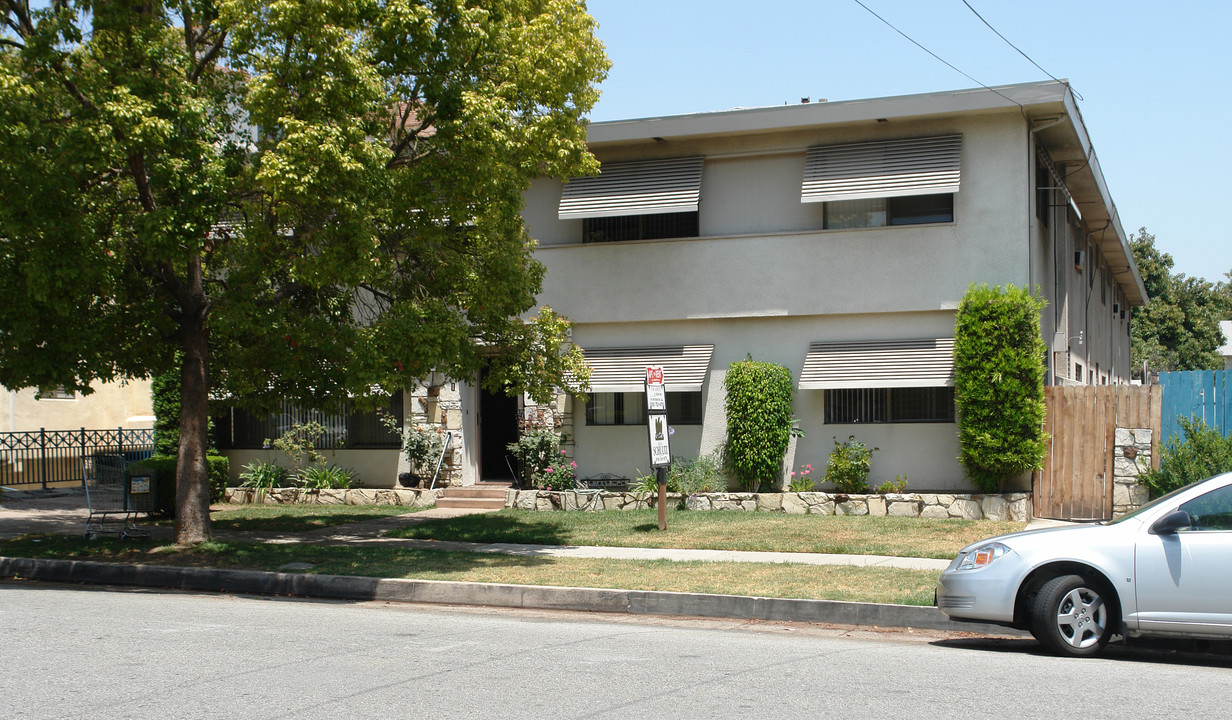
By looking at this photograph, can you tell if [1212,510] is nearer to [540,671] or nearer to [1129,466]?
[540,671]

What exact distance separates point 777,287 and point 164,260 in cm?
964

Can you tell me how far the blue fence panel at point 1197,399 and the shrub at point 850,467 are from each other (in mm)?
4376

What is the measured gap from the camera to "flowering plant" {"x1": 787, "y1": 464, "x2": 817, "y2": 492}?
1688cm

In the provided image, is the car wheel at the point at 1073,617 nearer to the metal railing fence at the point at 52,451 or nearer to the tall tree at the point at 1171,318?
the metal railing fence at the point at 52,451

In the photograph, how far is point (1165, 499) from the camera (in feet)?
25.5

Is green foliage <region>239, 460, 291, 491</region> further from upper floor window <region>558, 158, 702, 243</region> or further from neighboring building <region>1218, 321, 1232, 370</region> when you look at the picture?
neighboring building <region>1218, 321, 1232, 370</region>

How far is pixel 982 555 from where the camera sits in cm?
805

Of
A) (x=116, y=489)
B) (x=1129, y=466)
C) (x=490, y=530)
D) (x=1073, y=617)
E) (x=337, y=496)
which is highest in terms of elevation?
(x=1129, y=466)

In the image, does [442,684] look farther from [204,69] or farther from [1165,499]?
[204,69]

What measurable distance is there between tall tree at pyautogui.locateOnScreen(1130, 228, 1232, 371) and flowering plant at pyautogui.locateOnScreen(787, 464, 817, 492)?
118ft

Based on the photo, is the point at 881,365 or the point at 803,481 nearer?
the point at 881,365

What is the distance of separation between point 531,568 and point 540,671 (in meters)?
4.89

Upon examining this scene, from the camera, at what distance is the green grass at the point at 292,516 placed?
16078mm

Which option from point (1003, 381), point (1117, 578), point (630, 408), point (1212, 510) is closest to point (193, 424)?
point (630, 408)
